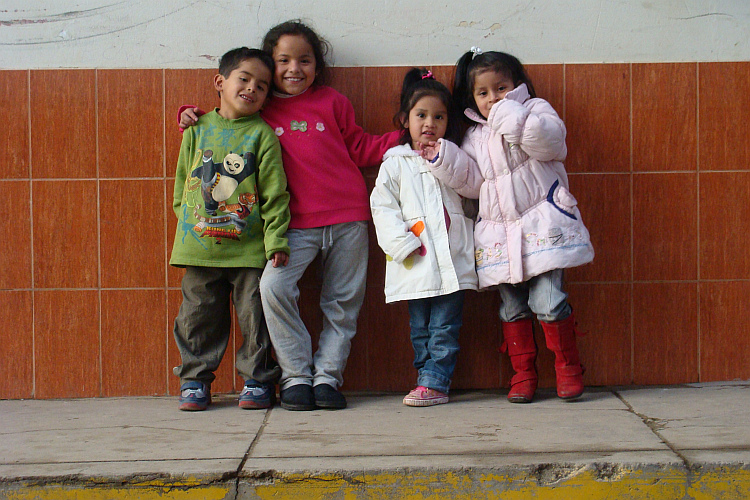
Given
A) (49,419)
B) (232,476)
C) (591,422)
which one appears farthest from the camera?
(49,419)

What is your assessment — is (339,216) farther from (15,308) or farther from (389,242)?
(15,308)

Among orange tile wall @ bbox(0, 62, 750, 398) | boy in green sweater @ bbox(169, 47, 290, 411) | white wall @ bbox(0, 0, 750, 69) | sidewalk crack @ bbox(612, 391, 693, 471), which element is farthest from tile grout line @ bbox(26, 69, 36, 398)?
sidewalk crack @ bbox(612, 391, 693, 471)

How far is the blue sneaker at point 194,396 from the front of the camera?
2.97 meters

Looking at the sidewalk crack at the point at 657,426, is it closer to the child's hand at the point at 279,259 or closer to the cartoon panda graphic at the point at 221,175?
the child's hand at the point at 279,259

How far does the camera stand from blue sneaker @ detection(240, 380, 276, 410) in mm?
2990

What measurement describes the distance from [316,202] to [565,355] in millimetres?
1255

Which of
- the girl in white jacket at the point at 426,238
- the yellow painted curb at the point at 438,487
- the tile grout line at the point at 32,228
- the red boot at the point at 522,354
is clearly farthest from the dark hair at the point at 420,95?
the tile grout line at the point at 32,228

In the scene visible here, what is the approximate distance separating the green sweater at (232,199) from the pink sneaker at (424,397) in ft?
2.69

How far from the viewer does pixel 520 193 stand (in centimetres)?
295

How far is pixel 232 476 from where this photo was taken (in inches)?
83.9

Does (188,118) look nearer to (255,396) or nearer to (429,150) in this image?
(429,150)

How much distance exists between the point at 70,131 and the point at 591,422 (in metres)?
2.60

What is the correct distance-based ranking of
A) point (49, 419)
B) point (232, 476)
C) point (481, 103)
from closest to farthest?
point (232, 476), point (49, 419), point (481, 103)

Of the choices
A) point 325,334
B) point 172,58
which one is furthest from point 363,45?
point 325,334
